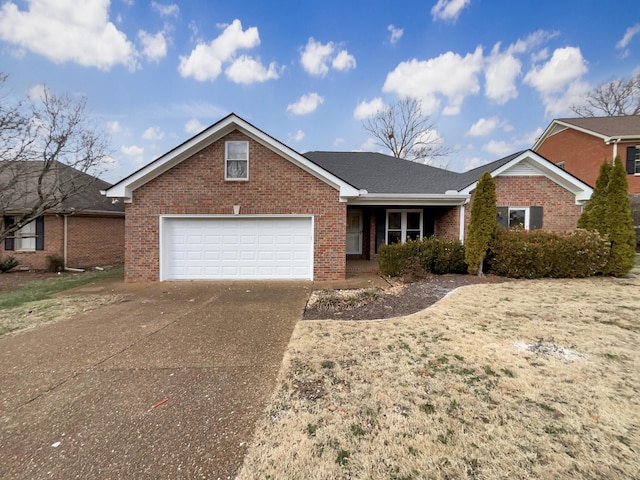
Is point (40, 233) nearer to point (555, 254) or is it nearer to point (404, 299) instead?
point (404, 299)

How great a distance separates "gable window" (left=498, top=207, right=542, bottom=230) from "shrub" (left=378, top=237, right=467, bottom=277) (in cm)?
296

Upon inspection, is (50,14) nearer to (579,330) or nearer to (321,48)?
(321,48)

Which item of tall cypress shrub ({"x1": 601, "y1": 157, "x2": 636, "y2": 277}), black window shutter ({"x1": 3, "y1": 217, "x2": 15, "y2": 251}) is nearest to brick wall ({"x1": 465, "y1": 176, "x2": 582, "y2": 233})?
tall cypress shrub ({"x1": 601, "y1": 157, "x2": 636, "y2": 277})

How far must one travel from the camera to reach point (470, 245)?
8.87m

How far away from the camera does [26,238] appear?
12719 mm

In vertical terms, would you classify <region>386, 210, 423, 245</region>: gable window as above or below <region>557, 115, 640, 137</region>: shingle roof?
below

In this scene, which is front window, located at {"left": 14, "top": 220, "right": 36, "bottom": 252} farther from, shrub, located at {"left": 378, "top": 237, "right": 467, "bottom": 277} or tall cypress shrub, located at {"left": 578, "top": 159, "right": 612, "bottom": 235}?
tall cypress shrub, located at {"left": 578, "top": 159, "right": 612, "bottom": 235}

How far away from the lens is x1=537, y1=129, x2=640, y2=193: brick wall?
17609 mm

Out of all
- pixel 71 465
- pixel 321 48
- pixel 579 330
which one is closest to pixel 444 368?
pixel 579 330

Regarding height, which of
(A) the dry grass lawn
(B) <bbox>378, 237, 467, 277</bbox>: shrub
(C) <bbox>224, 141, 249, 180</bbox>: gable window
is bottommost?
(A) the dry grass lawn

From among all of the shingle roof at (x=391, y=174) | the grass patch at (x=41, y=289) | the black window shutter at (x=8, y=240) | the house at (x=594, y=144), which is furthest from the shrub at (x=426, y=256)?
the black window shutter at (x=8, y=240)

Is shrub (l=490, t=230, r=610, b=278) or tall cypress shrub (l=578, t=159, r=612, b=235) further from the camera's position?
tall cypress shrub (l=578, t=159, r=612, b=235)

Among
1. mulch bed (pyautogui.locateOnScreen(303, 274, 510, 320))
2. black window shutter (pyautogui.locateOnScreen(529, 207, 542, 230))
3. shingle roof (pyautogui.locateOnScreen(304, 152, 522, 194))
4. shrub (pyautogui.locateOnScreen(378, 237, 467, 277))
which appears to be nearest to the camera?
mulch bed (pyautogui.locateOnScreen(303, 274, 510, 320))

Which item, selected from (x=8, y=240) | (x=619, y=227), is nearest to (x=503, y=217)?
(x=619, y=227)
